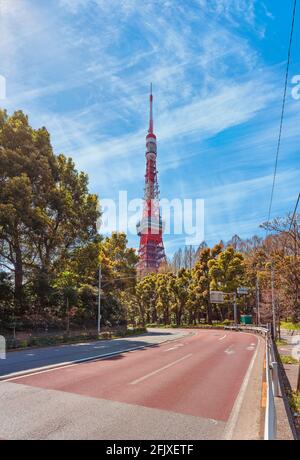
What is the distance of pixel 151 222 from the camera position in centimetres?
12375

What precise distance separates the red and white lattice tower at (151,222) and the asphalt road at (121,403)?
335ft

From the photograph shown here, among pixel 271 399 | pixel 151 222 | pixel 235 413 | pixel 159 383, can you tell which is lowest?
pixel 159 383

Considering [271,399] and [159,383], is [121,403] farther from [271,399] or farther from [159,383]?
[271,399]

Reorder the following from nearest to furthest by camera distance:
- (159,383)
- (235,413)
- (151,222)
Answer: (235,413) → (159,383) → (151,222)

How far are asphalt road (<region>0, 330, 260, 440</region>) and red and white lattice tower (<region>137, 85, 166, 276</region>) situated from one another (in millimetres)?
102046

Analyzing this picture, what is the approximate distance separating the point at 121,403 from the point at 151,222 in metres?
116

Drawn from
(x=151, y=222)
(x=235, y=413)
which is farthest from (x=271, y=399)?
(x=151, y=222)

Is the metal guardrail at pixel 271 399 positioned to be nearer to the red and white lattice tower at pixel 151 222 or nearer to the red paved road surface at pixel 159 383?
the red paved road surface at pixel 159 383

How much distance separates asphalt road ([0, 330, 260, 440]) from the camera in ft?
20.0

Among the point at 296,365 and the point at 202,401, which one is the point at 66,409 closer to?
the point at 202,401

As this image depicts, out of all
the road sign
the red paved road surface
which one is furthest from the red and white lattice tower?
the red paved road surface

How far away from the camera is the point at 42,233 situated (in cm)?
3097

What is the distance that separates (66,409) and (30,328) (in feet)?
86.0

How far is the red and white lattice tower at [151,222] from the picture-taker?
117 meters
